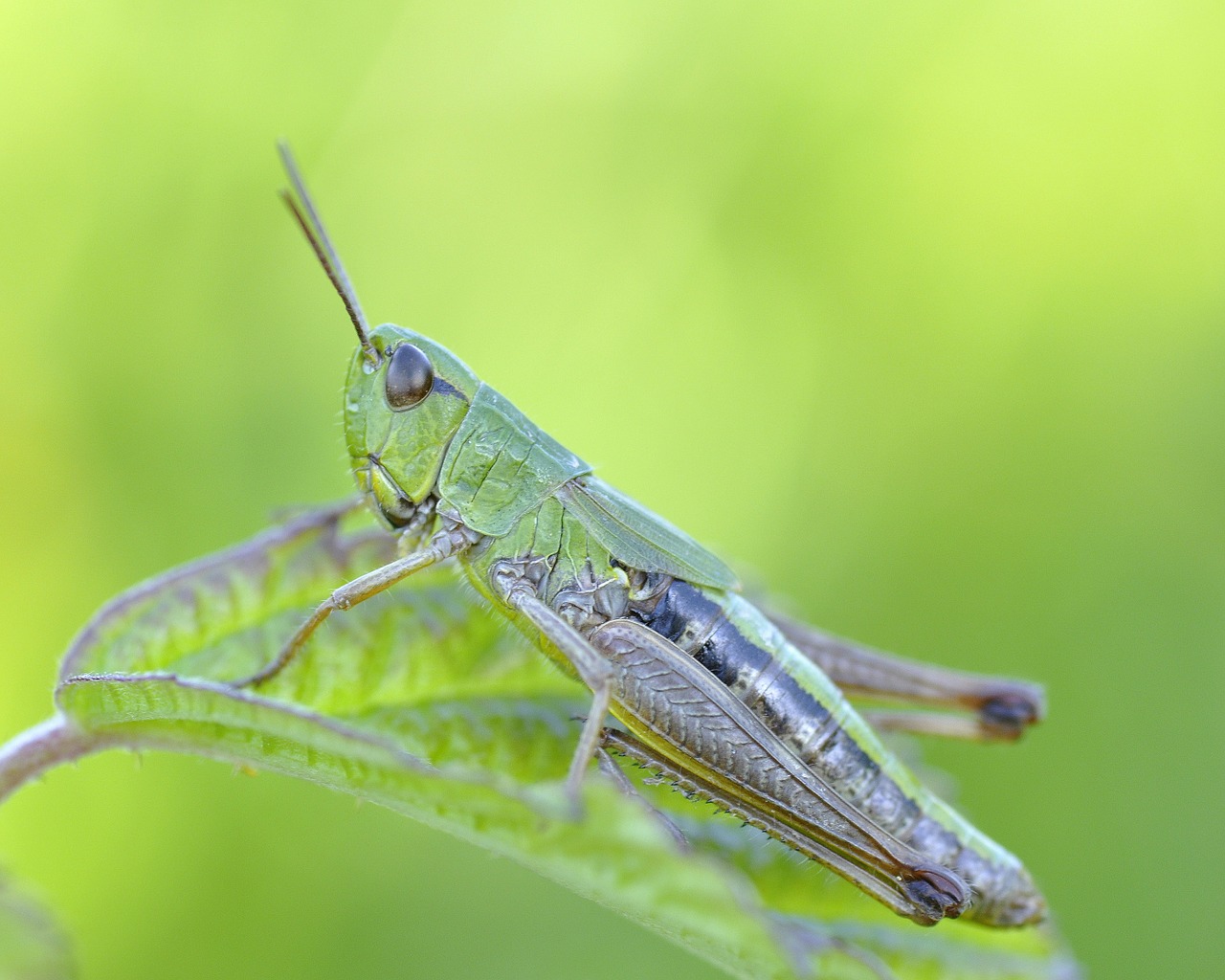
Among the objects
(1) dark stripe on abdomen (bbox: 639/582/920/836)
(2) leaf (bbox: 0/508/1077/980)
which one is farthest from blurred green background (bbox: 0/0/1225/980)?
(1) dark stripe on abdomen (bbox: 639/582/920/836)

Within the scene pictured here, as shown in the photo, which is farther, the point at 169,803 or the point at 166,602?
the point at 169,803

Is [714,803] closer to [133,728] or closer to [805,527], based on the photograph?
[133,728]

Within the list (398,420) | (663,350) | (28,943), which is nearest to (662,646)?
(398,420)

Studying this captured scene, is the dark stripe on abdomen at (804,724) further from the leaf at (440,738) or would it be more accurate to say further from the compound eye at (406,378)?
the compound eye at (406,378)

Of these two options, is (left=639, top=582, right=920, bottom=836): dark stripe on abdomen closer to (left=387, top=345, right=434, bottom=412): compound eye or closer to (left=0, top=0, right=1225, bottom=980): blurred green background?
(left=387, top=345, right=434, bottom=412): compound eye

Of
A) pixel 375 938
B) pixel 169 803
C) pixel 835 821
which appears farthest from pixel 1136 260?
pixel 169 803

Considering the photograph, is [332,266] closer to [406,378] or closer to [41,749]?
[406,378]

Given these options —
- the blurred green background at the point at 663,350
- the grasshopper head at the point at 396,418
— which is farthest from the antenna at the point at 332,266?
the blurred green background at the point at 663,350
